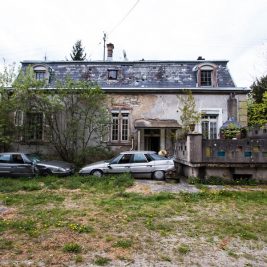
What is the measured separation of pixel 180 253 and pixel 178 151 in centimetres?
1136

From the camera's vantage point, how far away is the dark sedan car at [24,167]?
14008 mm

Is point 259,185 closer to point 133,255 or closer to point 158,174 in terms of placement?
point 158,174

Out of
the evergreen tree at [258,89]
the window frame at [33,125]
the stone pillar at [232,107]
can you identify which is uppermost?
the evergreen tree at [258,89]

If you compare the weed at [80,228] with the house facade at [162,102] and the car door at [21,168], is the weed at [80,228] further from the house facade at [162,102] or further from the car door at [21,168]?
the house facade at [162,102]

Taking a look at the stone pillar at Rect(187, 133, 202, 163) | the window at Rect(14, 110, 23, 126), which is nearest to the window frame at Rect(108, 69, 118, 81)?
the window at Rect(14, 110, 23, 126)

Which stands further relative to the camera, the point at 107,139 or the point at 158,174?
the point at 107,139

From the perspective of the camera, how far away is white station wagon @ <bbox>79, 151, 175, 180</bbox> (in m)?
13.8

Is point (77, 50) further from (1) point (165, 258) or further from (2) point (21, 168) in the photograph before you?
(1) point (165, 258)

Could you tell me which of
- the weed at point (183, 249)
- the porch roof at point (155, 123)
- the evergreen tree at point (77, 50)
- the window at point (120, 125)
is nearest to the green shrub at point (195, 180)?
the porch roof at point (155, 123)

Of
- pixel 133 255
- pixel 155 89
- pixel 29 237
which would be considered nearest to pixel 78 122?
pixel 155 89

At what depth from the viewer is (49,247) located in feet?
17.9

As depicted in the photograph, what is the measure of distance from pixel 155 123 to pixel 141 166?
17.4 feet

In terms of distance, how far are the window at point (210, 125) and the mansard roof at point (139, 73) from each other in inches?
84.7

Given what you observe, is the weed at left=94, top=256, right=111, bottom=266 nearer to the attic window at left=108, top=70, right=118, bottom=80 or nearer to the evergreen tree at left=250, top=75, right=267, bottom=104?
the attic window at left=108, top=70, right=118, bottom=80
